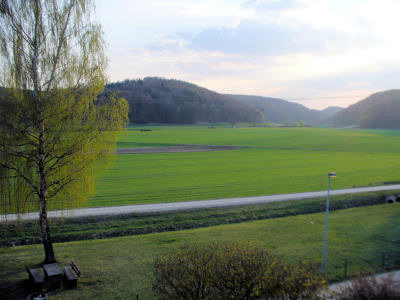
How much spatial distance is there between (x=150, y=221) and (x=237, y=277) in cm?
1321

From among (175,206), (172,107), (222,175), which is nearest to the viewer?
(175,206)

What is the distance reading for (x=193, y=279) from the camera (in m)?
9.05

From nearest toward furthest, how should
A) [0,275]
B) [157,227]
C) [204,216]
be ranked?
[0,275], [157,227], [204,216]

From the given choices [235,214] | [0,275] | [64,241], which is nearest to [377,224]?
[235,214]

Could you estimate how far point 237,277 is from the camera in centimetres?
868

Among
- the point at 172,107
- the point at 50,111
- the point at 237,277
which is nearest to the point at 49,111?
the point at 50,111

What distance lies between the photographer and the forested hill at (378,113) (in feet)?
527

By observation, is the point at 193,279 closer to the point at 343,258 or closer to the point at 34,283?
the point at 34,283

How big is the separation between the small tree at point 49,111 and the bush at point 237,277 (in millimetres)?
6416

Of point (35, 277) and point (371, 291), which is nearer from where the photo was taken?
point (371, 291)

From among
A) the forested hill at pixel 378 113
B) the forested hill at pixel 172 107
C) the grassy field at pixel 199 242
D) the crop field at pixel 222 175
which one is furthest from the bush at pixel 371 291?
the forested hill at pixel 378 113

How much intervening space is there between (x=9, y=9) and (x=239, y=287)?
11.8 m

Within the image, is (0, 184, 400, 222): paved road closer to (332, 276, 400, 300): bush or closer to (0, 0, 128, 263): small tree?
(0, 0, 128, 263): small tree

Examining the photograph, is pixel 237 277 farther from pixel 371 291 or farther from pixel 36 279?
pixel 36 279
